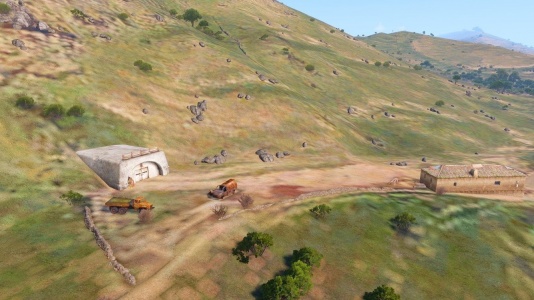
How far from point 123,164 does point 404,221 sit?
33734 mm

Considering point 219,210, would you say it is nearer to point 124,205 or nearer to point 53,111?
point 124,205

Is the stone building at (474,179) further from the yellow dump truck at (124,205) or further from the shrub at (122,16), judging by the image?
the shrub at (122,16)

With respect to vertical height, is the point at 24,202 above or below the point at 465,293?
above

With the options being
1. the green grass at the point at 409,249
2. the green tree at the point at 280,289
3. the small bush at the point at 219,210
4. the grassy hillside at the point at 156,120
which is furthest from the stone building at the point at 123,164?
the green tree at the point at 280,289

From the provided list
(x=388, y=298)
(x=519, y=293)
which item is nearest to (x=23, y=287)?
(x=388, y=298)

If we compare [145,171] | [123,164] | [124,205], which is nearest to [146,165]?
[145,171]

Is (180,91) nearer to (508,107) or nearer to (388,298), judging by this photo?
(388,298)

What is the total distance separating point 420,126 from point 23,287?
103832 millimetres

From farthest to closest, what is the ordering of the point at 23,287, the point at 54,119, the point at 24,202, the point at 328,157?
the point at 328,157, the point at 54,119, the point at 24,202, the point at 23,287

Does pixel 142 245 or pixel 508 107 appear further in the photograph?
pixel 508 107

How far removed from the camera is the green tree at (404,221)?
124ft

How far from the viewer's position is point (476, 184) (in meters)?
51.1

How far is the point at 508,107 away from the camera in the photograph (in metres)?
164

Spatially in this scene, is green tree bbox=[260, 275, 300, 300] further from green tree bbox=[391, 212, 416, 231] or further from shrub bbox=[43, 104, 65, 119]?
shrub bbox=[43, 104, 65, 119]
